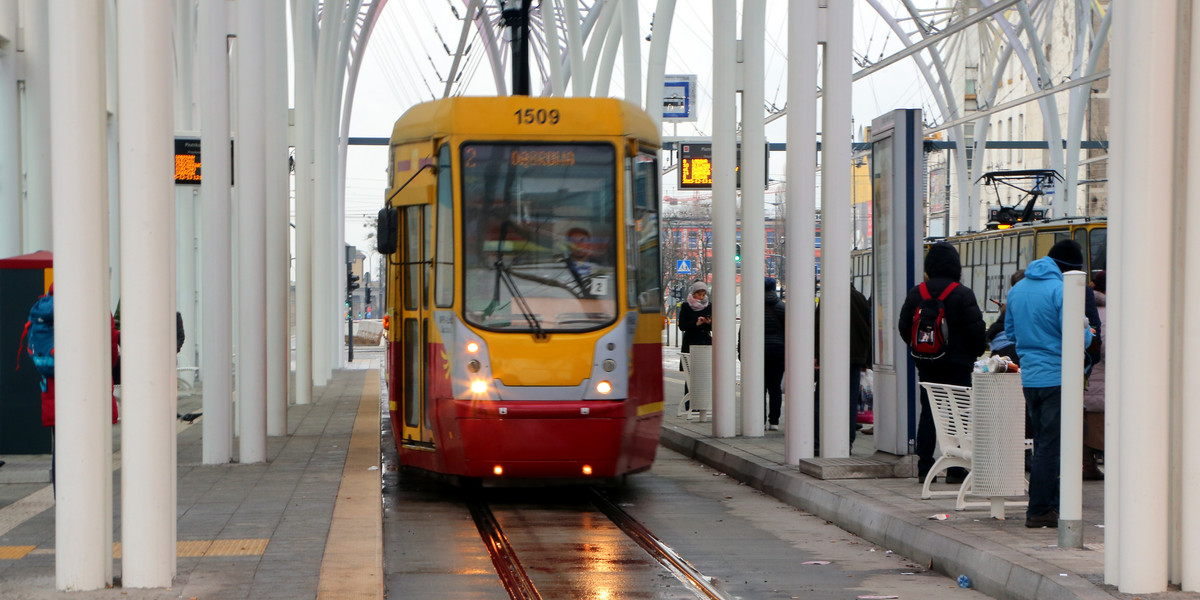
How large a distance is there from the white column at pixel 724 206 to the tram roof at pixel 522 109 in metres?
4.43

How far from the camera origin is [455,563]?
9.16 meters

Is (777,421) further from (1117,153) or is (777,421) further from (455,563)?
(1117,153)

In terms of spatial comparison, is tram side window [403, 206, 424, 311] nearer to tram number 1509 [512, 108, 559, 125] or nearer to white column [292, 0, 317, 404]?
tram number 1509 [512, 108, 559, 125]

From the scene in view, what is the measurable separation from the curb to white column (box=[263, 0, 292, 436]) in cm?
545

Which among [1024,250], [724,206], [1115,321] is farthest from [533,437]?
[1024,250]

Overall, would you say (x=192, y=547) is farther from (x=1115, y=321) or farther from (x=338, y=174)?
(x=338, y=174)

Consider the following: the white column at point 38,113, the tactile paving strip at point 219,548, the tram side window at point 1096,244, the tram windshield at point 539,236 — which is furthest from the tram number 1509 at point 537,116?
the tram side window at point 1096,244

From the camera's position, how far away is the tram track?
26.8 ft

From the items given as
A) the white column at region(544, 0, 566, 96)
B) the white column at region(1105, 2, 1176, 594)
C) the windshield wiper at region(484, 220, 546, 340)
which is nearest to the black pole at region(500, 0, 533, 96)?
the white column at region(544, 0, 566, 96)

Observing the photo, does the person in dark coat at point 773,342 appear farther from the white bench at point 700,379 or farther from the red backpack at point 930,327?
the red backpack at point 930,327

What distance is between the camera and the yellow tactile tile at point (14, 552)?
8.31 meters

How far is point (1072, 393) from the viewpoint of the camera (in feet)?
26.8

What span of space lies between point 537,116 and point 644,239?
1369mm

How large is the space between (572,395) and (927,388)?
282 cm
